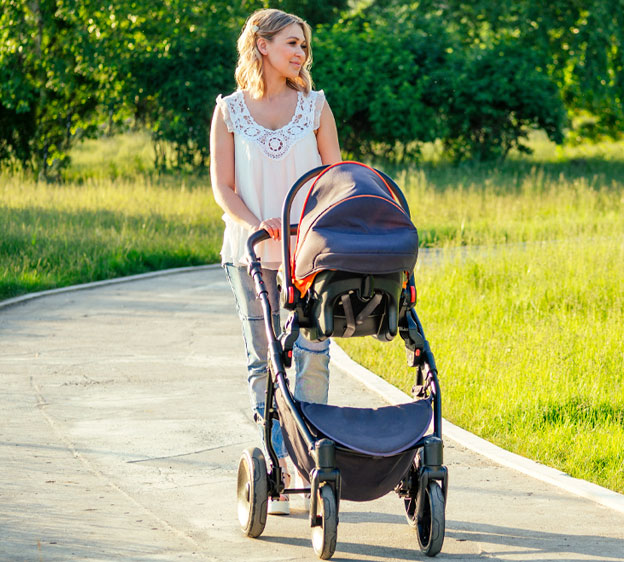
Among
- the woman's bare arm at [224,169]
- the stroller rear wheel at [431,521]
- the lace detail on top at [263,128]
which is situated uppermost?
the lace detail on top at [263,128]

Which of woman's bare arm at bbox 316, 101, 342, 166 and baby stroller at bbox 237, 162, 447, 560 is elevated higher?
woman's bare arm at bbox 316, 101, 342, 166

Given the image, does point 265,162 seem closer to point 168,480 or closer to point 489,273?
point 168,480

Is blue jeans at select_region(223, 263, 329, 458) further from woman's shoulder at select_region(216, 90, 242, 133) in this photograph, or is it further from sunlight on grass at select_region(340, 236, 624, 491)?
sunlight on grass at select_region(340, 236, 624, 491)

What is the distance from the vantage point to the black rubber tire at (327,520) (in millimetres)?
4109

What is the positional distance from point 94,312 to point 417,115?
15.6 metres

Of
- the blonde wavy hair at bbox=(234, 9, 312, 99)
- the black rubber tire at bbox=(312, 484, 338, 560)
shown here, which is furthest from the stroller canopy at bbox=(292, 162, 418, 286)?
the black rubber tire at bbox=(312, 484, 338, 560)

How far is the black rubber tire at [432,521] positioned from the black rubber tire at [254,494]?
2.05 ft

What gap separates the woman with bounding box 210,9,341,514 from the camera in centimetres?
486

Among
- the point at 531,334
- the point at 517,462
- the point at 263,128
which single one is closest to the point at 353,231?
the point at 263,128

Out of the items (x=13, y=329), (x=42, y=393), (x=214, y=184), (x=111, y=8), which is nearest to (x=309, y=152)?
(x=214, y=184)

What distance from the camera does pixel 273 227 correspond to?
4.60 m

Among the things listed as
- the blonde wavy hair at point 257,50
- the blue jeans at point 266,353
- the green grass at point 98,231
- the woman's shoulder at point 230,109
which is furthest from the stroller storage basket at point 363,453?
the green grass at point 98,231

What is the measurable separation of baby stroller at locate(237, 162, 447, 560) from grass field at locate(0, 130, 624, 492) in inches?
57.8

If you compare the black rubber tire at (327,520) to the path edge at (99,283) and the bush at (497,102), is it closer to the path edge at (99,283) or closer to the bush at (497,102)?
the path edge at (99,283)
